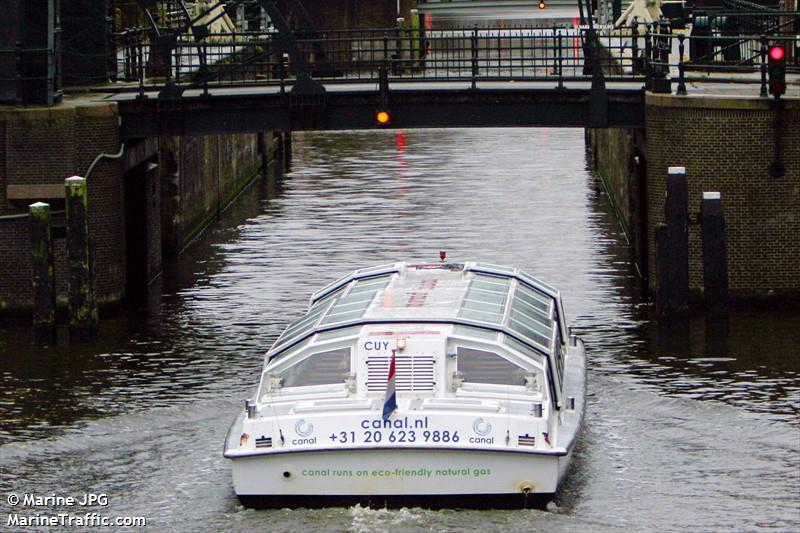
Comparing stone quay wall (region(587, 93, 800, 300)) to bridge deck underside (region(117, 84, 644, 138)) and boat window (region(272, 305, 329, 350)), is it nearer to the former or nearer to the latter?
bridge deck underside (region(117, 84, 644, 138))

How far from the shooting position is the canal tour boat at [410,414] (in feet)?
68.7

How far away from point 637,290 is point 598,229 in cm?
827

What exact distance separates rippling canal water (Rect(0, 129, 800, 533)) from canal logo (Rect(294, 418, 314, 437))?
0.93 meters

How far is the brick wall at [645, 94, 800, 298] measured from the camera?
3378 cm

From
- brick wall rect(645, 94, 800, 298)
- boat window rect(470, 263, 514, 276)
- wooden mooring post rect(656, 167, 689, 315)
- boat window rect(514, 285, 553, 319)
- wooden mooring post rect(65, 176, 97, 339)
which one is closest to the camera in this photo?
boat window rect(514, 285, 553, 319)

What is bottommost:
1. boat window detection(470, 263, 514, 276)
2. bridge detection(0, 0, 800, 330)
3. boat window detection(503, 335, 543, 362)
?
boat window detection(503, 335, 543, 362)

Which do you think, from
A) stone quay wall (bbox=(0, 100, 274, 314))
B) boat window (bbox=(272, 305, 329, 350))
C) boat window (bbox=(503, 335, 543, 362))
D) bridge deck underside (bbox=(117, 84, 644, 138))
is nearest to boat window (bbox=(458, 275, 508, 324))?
boat window (bbox=(503, 335, 543, 362))

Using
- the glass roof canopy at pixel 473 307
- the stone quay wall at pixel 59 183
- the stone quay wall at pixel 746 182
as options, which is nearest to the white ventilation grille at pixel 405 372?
the glass roof canopy at pixel 473 307

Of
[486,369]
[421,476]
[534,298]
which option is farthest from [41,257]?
[421,476]

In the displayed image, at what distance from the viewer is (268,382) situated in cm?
2266

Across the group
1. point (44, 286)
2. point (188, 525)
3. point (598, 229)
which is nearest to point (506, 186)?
point (598, 229)

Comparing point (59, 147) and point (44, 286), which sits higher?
point (59, 147)

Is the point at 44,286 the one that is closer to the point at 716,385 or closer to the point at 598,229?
the point at 716,385

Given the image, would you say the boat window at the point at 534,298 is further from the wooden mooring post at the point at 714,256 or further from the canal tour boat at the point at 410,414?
the wooden mooring post at the point at 714,256
